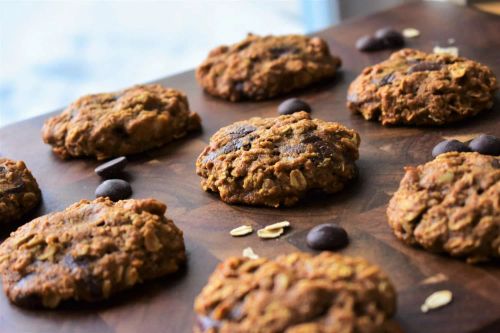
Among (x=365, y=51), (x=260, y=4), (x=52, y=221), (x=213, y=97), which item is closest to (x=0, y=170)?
(x=52, y=221)

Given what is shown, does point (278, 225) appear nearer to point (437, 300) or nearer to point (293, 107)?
point (437, 300)

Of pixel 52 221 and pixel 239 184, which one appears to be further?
pixel 239 184

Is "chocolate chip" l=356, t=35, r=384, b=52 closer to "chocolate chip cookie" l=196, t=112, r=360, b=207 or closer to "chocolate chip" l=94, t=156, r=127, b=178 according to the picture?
"chocolate chip cookie" l=196, t=112, r=360, b=207

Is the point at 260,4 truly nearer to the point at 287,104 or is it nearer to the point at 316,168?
the point at 287,104

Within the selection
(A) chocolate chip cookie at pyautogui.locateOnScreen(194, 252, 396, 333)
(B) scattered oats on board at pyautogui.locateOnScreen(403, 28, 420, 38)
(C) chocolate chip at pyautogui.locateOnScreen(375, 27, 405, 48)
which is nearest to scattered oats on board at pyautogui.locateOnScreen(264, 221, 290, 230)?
(A) chocolate chip cookie at pyautogui.locateOnScreen(194, 252, 396, 333)

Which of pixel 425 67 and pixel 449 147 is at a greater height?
pixel 425 67

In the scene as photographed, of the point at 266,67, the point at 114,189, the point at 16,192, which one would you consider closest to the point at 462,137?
the point at 266,67
